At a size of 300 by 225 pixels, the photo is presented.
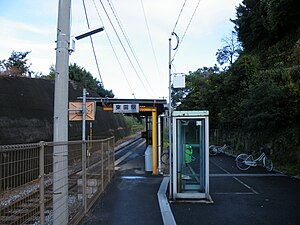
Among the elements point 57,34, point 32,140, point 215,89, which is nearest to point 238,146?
point 215,89

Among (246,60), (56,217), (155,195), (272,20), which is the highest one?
(272,20)

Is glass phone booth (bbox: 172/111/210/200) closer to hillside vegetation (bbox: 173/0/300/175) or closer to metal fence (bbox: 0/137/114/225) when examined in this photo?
metal fence (bbox: 0/137/114/225)

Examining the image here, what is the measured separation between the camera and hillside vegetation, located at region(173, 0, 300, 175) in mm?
14500

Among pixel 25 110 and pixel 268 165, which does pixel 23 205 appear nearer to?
pixel 268 165

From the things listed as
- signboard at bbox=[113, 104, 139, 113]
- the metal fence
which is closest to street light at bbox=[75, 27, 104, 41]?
the metal fence

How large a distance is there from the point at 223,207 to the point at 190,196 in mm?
928

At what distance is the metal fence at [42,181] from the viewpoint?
159 inches

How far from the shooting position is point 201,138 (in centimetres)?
798

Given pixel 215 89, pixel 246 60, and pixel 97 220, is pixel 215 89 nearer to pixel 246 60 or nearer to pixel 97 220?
pixel 246 60

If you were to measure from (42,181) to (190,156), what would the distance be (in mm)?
4809

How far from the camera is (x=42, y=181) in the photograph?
401 centimetres

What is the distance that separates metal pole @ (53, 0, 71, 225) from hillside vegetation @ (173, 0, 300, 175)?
9713mm

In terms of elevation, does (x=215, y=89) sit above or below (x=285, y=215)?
above

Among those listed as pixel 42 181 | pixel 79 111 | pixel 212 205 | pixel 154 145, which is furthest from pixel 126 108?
pixel 42 181
